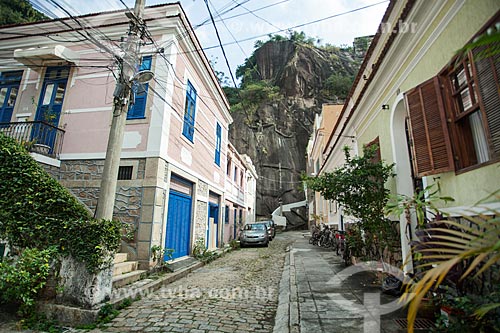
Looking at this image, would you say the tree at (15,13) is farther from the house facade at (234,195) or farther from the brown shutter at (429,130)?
the brown shutter at (429,130)

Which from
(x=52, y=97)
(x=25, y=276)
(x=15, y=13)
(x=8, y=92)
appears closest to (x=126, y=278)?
(x=25, y=276)

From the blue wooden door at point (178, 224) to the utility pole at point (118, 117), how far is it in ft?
9.17

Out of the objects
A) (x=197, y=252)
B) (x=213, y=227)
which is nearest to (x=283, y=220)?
(x=213, y=227)

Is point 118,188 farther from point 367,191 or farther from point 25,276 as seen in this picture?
point 367,191

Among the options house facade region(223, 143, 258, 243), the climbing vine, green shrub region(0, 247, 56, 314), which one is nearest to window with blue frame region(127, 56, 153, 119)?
the climbing vine

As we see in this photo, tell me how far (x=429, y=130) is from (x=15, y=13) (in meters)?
20.3

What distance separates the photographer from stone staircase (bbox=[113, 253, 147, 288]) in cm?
521

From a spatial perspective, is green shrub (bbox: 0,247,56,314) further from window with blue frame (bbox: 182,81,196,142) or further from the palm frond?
window with blue frame (bbox: 182,81,196,142)

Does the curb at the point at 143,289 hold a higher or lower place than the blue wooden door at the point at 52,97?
lower

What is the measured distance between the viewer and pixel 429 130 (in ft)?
12.5

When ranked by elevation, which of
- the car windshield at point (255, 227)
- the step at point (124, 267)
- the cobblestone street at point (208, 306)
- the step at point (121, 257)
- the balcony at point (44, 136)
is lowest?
the cobblestone street at point (208, 306)

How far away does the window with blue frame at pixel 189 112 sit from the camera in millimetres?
8711

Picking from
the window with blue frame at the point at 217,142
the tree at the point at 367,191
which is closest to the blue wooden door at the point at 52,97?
the window with blue frame at the point at 217,142

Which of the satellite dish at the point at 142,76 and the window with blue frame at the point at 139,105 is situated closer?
the satellite dish at the point at 142,76
